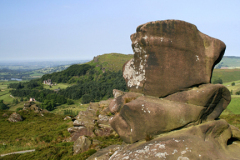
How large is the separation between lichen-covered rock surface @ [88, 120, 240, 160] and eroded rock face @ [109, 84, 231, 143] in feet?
1.77

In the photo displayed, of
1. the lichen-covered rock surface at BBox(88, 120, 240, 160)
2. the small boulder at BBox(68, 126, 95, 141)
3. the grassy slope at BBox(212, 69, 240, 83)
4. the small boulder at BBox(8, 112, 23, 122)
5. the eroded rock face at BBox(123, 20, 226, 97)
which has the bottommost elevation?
the grassy slope at BBox(212, 69, 240, 83)

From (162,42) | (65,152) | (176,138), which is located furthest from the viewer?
(65,152)

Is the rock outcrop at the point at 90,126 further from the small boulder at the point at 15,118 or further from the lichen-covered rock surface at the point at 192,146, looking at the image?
the small boulder at the point at 15,118

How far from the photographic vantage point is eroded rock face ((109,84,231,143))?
1099 cm

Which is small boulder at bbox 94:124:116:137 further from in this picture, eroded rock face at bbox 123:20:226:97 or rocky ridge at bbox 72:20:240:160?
eroded rock face at bbox 123:20:226:97

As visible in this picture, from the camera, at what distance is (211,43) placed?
1218 centimetres

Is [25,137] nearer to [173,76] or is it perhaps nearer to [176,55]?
Result: [173,76]

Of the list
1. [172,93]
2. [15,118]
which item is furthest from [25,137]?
[172,93]

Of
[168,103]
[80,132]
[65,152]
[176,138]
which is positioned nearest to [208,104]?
[168,103]

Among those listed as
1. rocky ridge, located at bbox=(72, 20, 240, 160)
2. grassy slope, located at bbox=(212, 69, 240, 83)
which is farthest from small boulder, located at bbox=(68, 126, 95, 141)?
grassy slope, located at bbox=(212, 69, 240, 83)

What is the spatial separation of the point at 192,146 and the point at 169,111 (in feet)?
7.98

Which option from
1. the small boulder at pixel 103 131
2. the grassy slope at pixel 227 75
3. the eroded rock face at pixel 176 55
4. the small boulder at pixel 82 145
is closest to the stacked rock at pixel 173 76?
the eroded rock face at pixel 176 55

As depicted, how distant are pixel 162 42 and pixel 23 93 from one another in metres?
183

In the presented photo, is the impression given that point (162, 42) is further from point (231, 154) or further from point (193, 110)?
point (231, 154)
